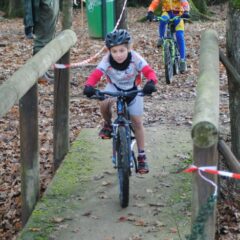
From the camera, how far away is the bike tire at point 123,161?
17.3ft

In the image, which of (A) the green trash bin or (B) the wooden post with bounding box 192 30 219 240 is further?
(A) the green trash bin

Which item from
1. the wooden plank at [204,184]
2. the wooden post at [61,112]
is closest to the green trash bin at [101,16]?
the wooden post at [61,112]

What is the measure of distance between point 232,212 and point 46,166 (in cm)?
273

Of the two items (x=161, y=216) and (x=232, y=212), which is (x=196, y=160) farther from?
(x=232, y=212)

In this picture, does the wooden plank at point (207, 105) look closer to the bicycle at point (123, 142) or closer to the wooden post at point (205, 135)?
the wooden post at point (205, 135)

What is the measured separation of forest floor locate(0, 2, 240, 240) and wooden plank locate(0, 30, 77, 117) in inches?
66.2

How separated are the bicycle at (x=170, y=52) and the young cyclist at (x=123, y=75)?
472 centimetres

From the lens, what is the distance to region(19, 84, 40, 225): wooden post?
5.50 meters

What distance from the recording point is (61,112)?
679 centimetres

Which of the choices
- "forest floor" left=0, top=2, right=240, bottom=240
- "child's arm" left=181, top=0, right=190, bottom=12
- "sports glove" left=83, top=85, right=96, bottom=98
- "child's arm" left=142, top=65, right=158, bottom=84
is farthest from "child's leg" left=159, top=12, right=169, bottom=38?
"sports glove" left=83, top=85, right=96, bottom=98

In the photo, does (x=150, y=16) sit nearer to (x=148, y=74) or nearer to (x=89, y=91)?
(x=148, y=74)

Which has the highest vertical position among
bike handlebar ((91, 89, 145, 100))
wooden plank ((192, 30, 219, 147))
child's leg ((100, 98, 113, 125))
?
wooden plank ((192, 30, 219, 147))

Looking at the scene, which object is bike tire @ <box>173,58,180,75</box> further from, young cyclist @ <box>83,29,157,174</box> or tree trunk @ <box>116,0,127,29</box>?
young cyclist @ <box>83,29,157,174</box>

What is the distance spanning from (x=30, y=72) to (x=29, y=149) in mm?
1055
